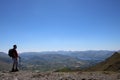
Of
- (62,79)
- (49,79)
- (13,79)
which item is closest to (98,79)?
(62,79)

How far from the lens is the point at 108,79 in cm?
1566

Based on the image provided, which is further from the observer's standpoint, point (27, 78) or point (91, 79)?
point (27, 78)

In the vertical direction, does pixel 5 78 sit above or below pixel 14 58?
below

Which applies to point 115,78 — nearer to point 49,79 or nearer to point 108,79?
point 108,79

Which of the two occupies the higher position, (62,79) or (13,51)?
(13,51)

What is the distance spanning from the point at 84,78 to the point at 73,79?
1.03 meters

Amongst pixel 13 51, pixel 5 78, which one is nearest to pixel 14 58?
pixel 13 51

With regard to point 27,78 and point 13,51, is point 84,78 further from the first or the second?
point 13,51

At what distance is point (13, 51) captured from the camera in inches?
886

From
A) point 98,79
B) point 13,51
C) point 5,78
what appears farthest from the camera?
point 13,51

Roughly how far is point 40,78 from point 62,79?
2.30 meters

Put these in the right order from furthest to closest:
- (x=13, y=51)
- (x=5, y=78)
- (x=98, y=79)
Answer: (x=13, y=51)
(x=5, y=78)
(x=98, y=79)

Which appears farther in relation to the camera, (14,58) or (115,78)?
(14,58)

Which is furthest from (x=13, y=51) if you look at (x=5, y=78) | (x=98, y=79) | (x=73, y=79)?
(x=98, y=79)
